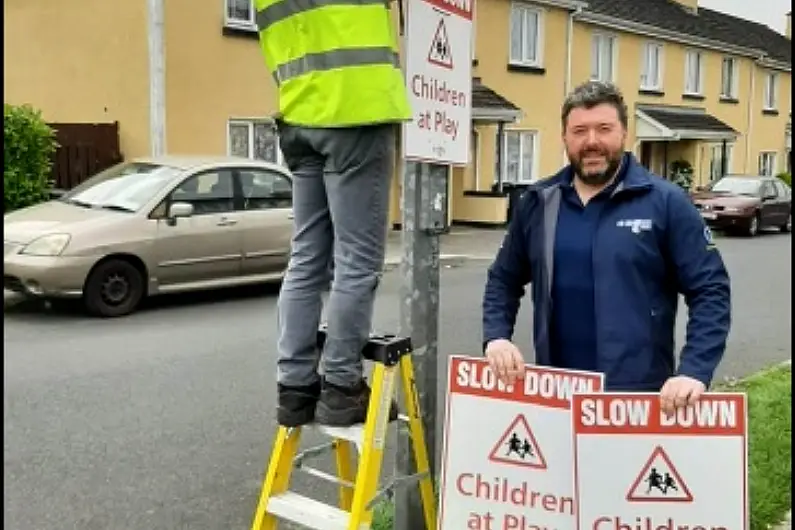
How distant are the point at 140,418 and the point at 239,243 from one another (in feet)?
16.8

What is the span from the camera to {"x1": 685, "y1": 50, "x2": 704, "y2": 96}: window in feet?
109

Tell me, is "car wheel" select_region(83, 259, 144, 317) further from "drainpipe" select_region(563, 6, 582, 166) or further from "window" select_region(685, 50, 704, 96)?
"window" select_region(685, 50, 704, 96)

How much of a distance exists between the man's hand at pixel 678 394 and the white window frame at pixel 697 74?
106ft

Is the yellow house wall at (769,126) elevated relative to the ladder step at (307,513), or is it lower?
elevated

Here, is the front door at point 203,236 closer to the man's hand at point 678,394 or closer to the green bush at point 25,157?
the green bush at point 25,157

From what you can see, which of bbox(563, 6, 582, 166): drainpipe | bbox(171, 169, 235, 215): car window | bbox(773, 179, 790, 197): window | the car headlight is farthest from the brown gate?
bbox(773, 179, 790, 197): window

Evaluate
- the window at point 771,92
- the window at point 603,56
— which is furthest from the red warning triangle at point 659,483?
the window at point 771,92

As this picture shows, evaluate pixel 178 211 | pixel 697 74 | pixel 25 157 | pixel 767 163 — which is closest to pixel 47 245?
pixel 178 211

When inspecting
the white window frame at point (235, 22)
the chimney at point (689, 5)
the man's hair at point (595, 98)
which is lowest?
the man's hair at point (595, 98)

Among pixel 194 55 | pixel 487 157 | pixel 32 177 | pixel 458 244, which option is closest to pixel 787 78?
pixel 487 157

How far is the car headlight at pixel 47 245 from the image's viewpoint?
9820 millimetres

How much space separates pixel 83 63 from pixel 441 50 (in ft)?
52.0

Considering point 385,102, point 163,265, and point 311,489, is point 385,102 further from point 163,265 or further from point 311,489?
point 163,265

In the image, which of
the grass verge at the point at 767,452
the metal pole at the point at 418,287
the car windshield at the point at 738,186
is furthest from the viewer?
the car windshield at the point at 738,186
